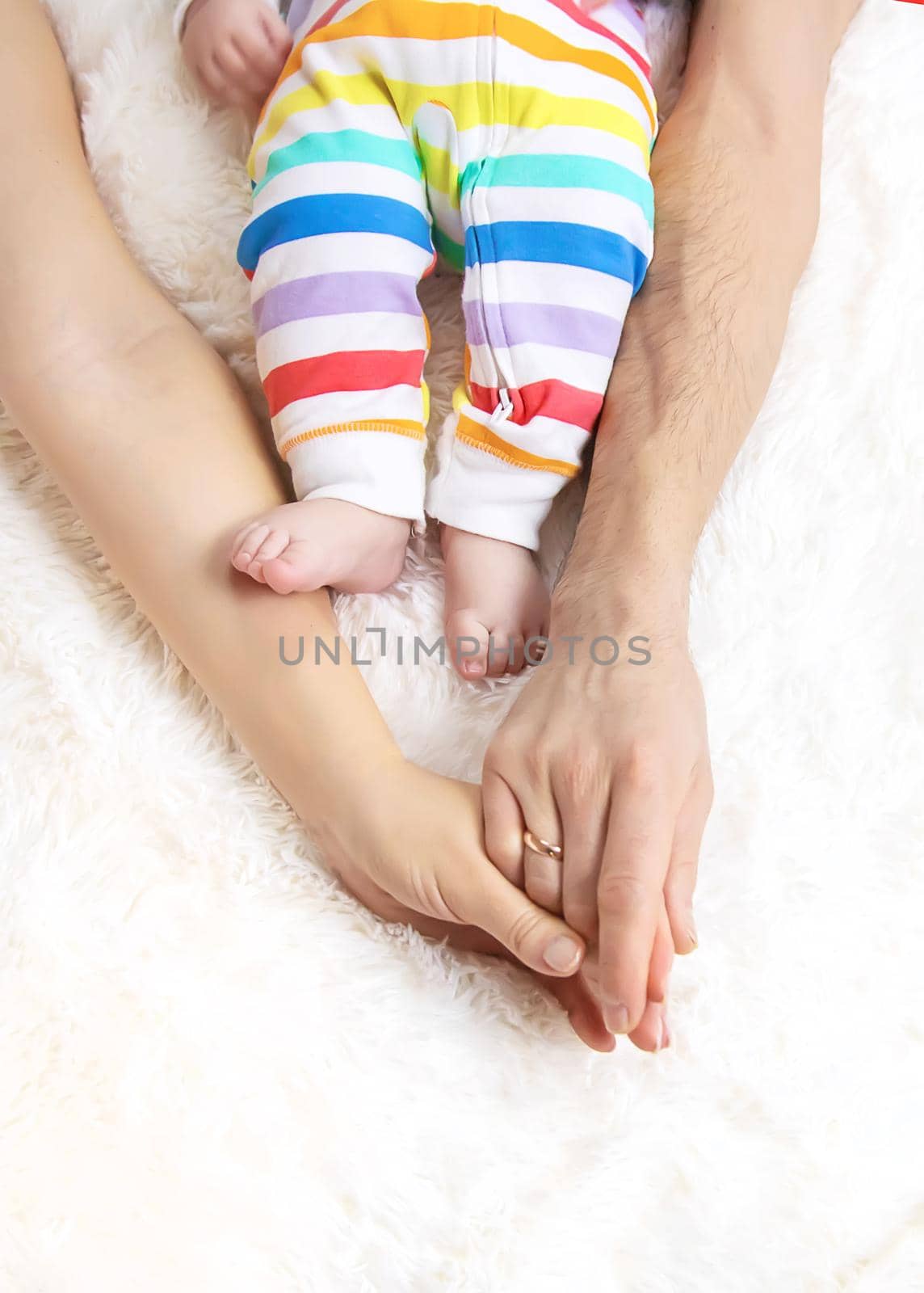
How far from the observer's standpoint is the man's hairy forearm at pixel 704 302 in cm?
85

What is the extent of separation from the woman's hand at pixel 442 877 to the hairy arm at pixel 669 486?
0.07 feet

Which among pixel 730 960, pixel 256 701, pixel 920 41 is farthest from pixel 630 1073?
pixel 920 41

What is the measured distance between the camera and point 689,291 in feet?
3.04

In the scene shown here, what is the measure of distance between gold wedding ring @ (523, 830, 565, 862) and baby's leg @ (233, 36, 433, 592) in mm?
246

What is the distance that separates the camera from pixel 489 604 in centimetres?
86

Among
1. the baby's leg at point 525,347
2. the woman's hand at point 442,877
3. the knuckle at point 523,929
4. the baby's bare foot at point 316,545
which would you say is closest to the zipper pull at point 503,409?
the baby's leg at point 525,347

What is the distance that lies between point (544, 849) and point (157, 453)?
43cm

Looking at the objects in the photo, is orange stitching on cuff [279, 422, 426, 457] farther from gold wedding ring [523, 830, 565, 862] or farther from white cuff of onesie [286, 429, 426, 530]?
gold wedding ring [523, 830, 565, 862]

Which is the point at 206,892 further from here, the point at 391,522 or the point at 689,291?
the point at 689,291

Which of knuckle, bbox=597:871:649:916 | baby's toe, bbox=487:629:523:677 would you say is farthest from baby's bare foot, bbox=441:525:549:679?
knuckle, bbox=597:871:649:916

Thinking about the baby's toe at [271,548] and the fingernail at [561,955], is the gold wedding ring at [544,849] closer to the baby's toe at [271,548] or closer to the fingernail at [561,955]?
the fingernail at [561,955]

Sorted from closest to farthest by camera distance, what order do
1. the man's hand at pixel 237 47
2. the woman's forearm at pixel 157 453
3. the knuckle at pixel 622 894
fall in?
the knuckle at pixel 622 894, the woman's forearm at pixel 157 453, the man's hand at pixel 237 47

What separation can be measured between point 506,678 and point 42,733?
0.36m

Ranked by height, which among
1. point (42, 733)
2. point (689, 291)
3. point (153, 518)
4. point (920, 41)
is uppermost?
point (920, 41)
